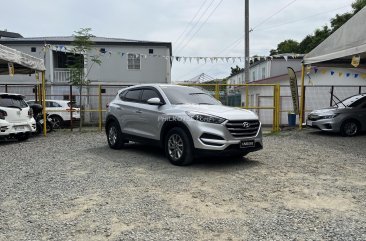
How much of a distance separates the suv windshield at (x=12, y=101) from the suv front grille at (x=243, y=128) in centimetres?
738

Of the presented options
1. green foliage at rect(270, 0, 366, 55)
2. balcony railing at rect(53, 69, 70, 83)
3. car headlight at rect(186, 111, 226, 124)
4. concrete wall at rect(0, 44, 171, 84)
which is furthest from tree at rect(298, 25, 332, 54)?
car headlight at rect(186, 111, 226, 124)

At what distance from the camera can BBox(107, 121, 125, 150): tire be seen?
31.3ft

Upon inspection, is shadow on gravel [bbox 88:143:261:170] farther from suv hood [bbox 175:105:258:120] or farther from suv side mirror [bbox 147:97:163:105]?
suv side mirror [bbox 147:97:163:105]

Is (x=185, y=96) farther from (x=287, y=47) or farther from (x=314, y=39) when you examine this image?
(x=287, y=47)

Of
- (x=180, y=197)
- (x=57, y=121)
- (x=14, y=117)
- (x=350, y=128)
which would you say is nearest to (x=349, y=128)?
(x=350, y=128)

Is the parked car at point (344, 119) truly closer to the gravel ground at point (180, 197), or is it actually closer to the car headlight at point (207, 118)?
the gravel ground at point (180, 197)

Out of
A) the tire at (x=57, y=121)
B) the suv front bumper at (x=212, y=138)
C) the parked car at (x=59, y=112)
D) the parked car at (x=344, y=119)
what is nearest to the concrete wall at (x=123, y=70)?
the parked car at (x=59, y=112)

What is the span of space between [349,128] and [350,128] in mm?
36

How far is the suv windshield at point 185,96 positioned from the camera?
8094mm

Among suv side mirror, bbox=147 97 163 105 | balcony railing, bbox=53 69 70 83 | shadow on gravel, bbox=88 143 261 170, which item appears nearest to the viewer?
shadow on gravel, bbox=88 143 261 170

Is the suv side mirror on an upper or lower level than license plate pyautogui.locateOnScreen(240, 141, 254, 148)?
upper

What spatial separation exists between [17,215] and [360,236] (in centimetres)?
414

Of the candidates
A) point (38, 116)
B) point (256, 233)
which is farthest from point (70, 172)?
point (38, 116)

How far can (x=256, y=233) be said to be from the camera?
4078 millimetres
